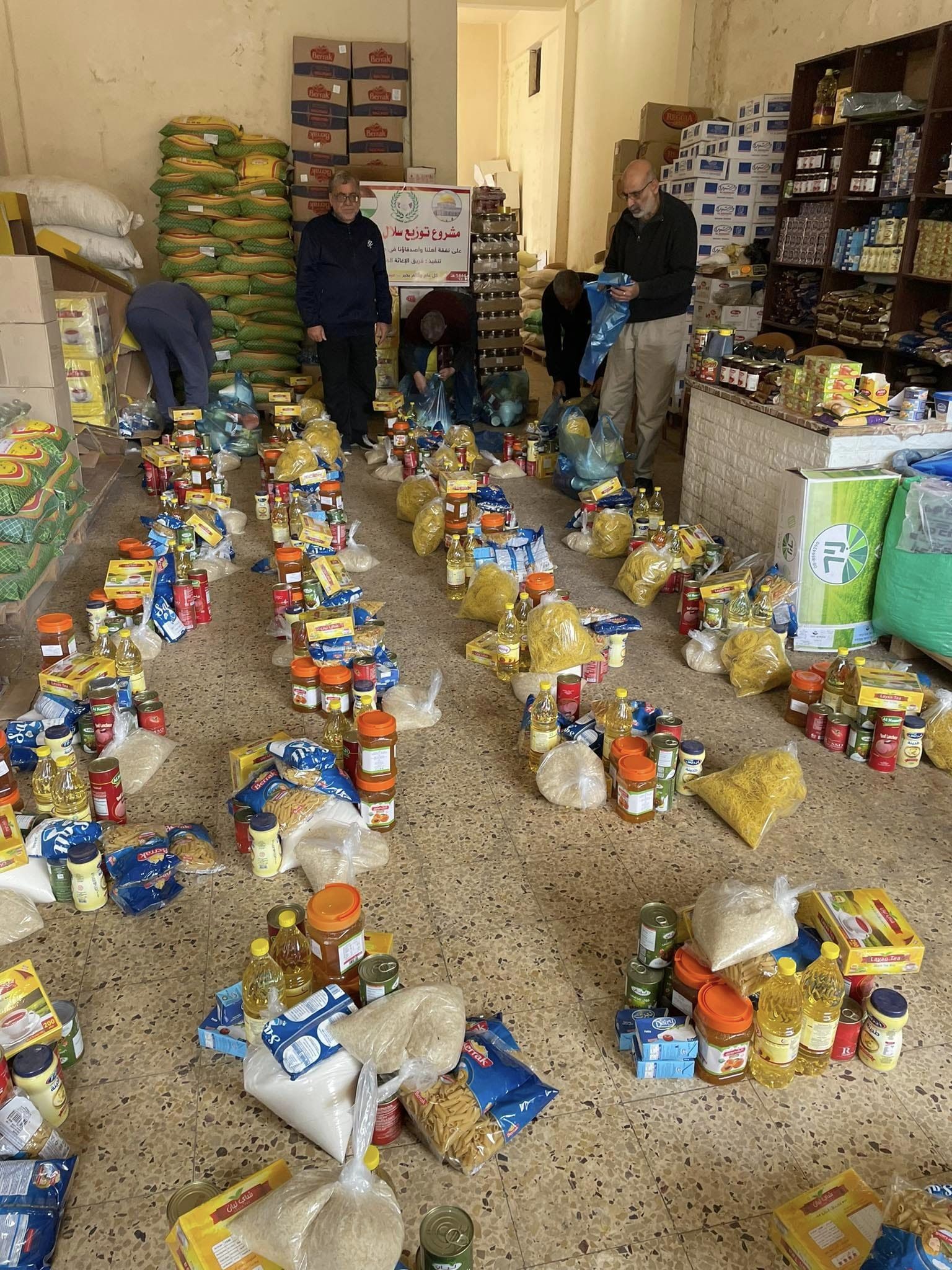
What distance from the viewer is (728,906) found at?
1872 mm

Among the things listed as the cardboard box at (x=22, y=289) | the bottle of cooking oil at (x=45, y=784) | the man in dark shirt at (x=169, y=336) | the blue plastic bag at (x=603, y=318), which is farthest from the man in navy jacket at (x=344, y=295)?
the bottle of cooking oil at (x=45, y=784)

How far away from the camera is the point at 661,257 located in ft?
16.5

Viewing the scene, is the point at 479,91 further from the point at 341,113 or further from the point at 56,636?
the point at 56,636

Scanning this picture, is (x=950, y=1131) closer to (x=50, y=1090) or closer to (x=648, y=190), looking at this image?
(x=50, y=1090)

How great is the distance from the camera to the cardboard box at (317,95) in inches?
291

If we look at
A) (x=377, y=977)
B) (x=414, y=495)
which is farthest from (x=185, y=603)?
(x=377, y=977)

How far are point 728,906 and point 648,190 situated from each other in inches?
165

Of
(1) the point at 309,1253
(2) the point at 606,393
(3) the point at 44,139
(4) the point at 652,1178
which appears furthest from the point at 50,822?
(3) the point at 44,139

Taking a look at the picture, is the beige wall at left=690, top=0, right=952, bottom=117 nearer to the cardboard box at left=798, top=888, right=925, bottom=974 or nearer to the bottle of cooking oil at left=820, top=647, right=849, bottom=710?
the bottle of cooking oil at left=820, top=647, right=849, bottom=710

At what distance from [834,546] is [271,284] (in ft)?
17.3

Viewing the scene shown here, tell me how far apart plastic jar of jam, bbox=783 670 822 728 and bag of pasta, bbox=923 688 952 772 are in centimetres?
33

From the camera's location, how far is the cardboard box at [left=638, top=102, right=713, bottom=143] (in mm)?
7461

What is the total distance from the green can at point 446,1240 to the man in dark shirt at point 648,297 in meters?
4.49

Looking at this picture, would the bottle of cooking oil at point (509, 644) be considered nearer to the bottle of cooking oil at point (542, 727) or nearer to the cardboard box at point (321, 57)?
the bottle of cooking oil at point (542, 727)
